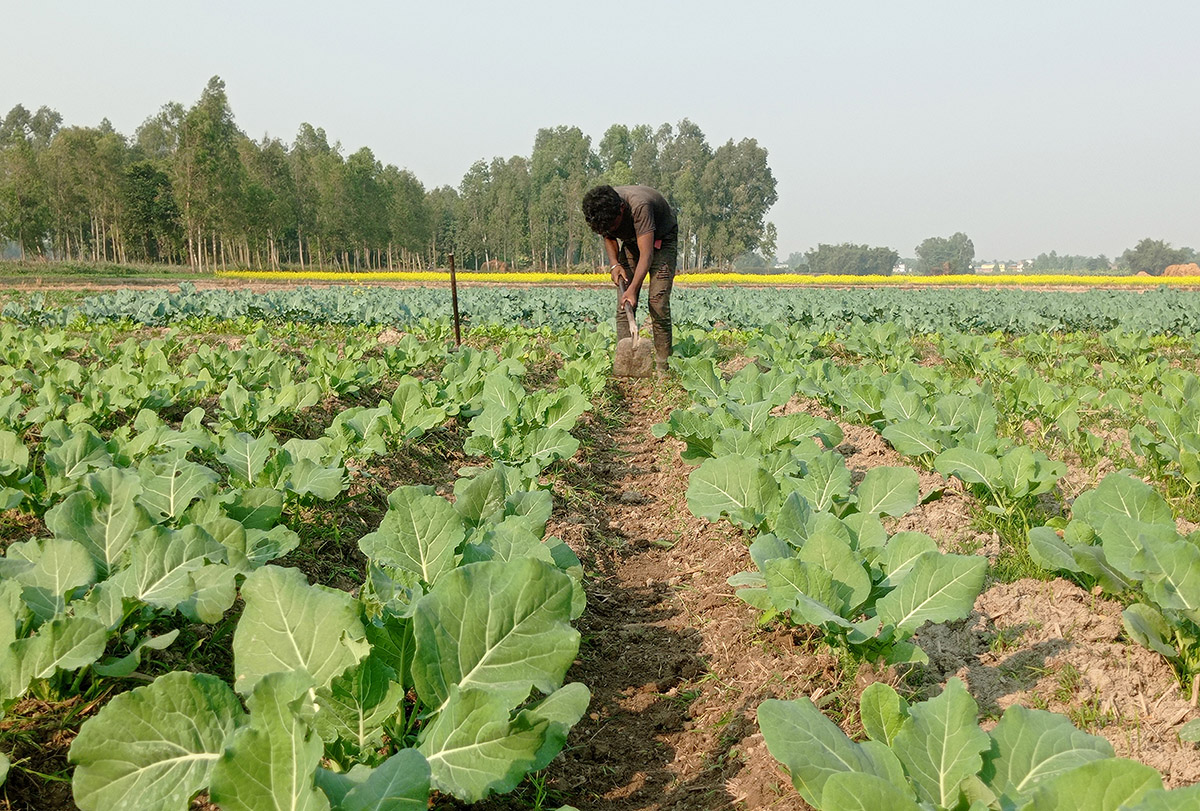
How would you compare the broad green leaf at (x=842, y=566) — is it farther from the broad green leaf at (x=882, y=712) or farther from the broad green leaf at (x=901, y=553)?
the broad green leaf at (x=882, y=712)

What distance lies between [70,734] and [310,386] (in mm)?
3352

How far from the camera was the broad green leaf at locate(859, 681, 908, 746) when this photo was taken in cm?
158

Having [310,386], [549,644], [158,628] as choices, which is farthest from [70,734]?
[310,386]

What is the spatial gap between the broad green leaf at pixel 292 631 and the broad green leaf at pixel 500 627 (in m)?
0.20

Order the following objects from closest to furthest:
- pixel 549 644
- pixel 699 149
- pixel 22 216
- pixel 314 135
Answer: pixel 549 644 < pixel 22 216 < pixel 314 135 < pixel 699 149

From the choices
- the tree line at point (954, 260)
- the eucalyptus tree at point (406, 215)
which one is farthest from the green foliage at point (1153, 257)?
the eucalyptus tree at point (406, 215)

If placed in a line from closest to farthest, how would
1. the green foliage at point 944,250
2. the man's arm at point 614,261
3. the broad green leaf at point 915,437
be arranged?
1. the broad green leaf at point 915,437
2. the man's arm at point 614,261
3. the green foliage at point 944,250

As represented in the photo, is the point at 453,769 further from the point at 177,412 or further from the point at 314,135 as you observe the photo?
the point at 314,135

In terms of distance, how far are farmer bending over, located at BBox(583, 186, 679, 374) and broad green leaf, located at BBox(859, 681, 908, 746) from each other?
19.2 feet

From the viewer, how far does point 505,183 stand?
260 ft

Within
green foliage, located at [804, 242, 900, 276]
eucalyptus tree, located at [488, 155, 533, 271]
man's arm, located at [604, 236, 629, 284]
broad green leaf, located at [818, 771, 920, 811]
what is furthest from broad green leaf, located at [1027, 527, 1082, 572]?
green foliage, located at [804, 242, 900, 276]

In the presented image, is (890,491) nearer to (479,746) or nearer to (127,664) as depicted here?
(479,746)

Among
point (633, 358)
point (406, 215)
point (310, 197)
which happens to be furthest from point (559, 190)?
point (633, 358)

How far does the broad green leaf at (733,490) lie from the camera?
9.92 feet
